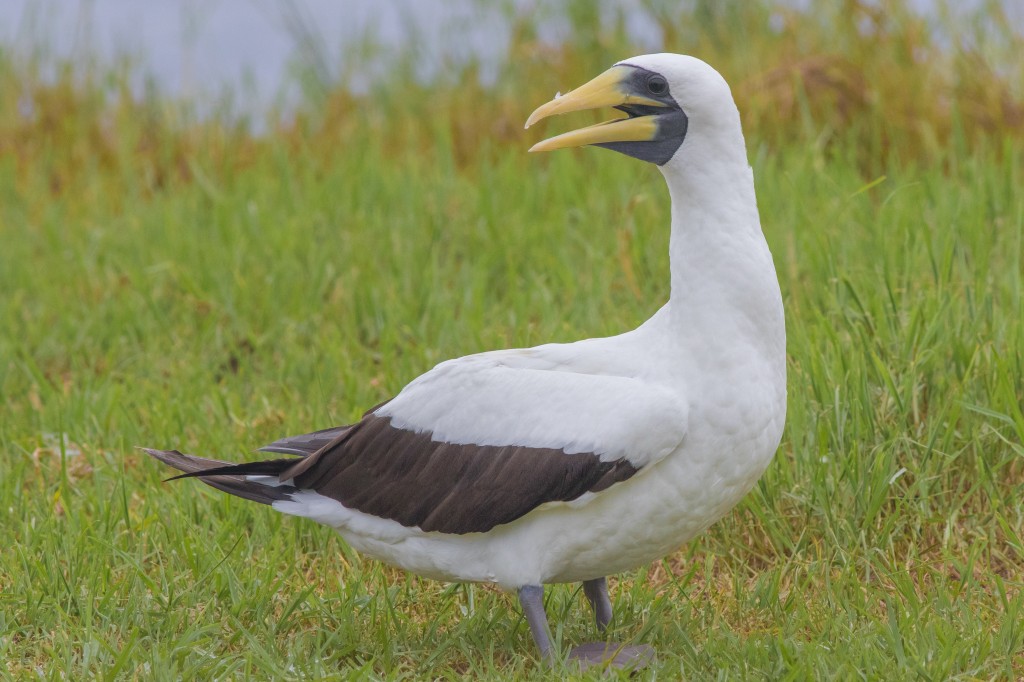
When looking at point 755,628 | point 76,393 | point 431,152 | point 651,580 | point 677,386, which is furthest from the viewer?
point 431,152

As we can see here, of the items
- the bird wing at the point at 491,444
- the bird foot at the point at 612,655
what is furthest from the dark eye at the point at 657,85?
the bird foot at the point at 612,655

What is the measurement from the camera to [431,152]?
876 cm

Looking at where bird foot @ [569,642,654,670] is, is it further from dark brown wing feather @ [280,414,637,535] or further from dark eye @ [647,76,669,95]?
dark eye @ [647,76,669,95]

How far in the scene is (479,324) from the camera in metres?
6.05

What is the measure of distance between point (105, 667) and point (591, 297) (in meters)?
2.99

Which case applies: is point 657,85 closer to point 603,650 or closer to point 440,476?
point 440,476

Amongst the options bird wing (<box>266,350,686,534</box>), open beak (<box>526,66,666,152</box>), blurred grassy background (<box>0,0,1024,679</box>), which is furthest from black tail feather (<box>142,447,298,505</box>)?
open beak (<box>526,66,666,152</box>)

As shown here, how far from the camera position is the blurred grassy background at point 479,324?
413 centimetres

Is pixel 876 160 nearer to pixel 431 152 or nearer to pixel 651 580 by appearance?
pixel 431 152

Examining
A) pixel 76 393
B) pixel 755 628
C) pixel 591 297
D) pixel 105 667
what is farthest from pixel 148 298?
pixel 755 628

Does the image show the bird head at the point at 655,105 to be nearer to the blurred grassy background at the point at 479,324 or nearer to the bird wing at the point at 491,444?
the bird wing at the point at 491,444

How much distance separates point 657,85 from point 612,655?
158 centimetres

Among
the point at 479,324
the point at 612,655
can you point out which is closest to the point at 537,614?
the point at 612,655

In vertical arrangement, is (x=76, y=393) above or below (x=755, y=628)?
above
